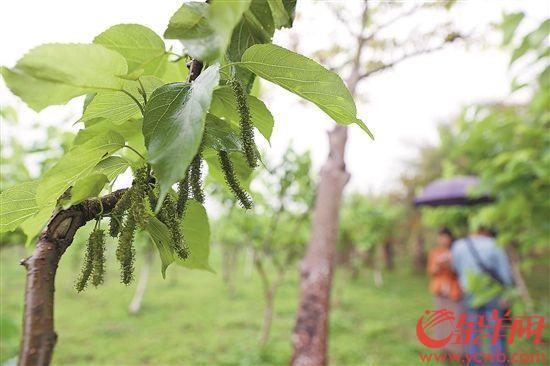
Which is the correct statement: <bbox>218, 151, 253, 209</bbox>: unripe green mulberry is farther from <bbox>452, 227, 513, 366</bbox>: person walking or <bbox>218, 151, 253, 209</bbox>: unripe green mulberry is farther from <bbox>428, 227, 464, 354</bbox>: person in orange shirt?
<bbox>428, 227, 464, 354</bbox>: person in orange shirt

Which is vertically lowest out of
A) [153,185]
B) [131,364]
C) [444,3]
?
[131,364]

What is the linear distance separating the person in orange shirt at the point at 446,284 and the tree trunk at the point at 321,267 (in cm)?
250

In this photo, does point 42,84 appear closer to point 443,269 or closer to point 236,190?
point 236,190

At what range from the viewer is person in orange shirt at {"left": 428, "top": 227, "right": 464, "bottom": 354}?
418cm

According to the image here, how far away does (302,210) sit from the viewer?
496 cm

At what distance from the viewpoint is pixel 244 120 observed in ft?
1.45

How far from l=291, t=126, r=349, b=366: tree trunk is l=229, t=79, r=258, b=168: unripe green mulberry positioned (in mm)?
1574

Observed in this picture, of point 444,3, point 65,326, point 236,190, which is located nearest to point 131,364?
point 65,326

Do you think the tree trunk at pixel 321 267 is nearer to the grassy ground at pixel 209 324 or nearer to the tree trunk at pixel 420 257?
the grassy ground at pixel 209 324

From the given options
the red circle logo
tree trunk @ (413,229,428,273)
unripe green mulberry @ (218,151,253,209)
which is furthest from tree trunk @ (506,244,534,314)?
tree trunk @ (413,229,428,273)

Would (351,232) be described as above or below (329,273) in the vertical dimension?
above

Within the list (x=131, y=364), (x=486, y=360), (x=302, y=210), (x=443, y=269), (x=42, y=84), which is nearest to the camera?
(x=42, y=84)

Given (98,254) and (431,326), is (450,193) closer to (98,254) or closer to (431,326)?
(431,326)

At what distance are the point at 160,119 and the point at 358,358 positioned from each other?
4.99 metres
